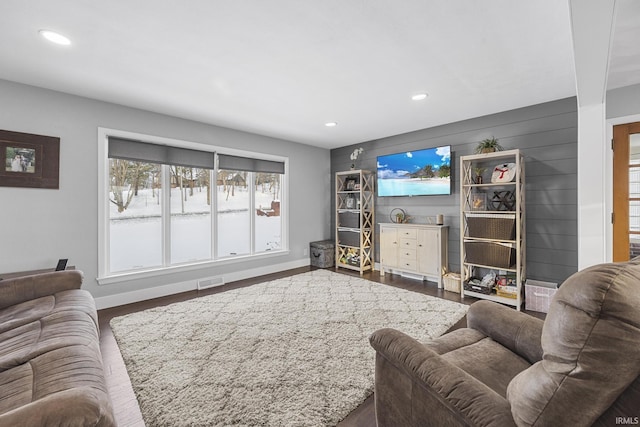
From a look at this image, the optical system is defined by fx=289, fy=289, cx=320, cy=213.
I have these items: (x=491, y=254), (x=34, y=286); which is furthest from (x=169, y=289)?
(x=491, y=254)

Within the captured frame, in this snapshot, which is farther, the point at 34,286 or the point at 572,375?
the point at 34,286

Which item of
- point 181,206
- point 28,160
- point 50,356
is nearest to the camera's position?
point 50,356

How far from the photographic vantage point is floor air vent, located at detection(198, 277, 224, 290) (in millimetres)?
4121

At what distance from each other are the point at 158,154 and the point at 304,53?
2.53 m

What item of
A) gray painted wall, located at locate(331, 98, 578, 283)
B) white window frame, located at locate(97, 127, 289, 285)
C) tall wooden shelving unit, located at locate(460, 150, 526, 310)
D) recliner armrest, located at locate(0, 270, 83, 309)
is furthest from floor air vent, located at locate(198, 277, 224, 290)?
gray painted wall, located at locate(331, 98, 578, 283)

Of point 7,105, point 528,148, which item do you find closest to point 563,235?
point 528,148

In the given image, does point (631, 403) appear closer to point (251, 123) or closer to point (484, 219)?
point (484, 219)

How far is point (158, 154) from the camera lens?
378 centimetres

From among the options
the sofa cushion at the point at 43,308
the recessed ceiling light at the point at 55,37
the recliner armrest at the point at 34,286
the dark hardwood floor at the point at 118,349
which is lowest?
the dark hardwood floor at the point at 118,349

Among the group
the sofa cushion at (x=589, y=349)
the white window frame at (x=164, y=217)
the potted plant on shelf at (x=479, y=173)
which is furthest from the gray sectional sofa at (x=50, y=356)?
the potted plant on shelf at (x=479, y=173)

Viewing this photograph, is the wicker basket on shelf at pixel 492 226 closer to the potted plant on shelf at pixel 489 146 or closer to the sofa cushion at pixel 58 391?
the potted plant on shelf at pixel 489 146

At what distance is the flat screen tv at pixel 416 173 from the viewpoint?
426cm

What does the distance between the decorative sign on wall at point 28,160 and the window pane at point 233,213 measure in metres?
1.88

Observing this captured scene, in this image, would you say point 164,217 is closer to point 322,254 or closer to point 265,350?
point 265,350
